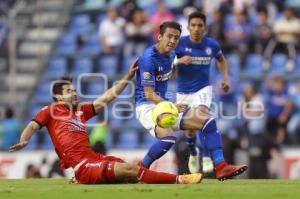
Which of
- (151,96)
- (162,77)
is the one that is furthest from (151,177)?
(162,77)

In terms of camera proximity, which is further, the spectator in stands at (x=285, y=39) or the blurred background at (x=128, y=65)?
the spectator in stands at (x=285, y=39)

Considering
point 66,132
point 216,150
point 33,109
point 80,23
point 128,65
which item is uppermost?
point 80,23

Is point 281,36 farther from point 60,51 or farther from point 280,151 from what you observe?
point 60,51

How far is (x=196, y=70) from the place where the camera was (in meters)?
15.1

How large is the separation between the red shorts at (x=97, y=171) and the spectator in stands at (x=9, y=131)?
26.7 feet

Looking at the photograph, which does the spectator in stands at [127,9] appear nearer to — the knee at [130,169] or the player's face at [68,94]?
the player's face at [68,94]

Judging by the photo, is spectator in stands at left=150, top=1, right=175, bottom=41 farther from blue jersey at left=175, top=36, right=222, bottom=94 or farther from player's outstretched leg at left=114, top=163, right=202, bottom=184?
player's outstretched leg at left=114, top=163, right=202, bottom=184

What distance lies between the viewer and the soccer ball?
12.5 meters

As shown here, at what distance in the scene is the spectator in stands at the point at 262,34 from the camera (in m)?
22.3

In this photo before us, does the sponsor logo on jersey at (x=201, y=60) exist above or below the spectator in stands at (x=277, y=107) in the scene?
above

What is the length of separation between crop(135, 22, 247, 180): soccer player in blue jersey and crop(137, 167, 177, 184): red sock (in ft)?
3.07

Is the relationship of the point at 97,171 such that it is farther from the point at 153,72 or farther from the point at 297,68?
the point at 297,68

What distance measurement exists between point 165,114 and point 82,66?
37.2 feet

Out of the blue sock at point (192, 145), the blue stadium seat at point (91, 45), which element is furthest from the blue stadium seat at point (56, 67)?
the blue sock at point (192, 145)
